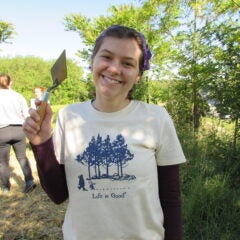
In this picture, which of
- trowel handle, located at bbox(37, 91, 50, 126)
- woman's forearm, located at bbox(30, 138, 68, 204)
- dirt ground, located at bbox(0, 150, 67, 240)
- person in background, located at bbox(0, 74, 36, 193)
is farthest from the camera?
person in background, located at bbox(0, 74, 36, 193)

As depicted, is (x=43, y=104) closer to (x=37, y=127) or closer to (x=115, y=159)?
(x=37, y=127)

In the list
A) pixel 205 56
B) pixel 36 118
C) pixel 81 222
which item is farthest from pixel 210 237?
pixel 205 56

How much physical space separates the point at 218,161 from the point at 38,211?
2566 mm

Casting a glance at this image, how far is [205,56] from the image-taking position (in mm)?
5664

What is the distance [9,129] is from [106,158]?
3.82 m

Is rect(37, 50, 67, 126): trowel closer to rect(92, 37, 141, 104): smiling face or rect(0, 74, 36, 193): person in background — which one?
rect(92, 37, 141, 104): smiling face

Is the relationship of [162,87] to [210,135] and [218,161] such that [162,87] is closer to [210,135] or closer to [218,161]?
[210,135]

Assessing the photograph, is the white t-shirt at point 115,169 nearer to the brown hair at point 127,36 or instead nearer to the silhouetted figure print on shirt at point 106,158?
the silhouetted figure print on shirt at point 106,158

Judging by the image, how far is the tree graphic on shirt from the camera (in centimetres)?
128

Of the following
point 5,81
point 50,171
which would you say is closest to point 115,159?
point 50,171

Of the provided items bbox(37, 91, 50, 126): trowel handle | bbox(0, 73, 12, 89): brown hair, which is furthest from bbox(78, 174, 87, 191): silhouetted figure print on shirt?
bbox(0, 73, 12, 89): brown hair

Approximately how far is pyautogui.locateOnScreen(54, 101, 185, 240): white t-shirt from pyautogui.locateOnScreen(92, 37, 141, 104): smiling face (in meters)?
0.10

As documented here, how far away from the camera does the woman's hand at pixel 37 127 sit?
111cm

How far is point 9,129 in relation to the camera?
4.73 metres
